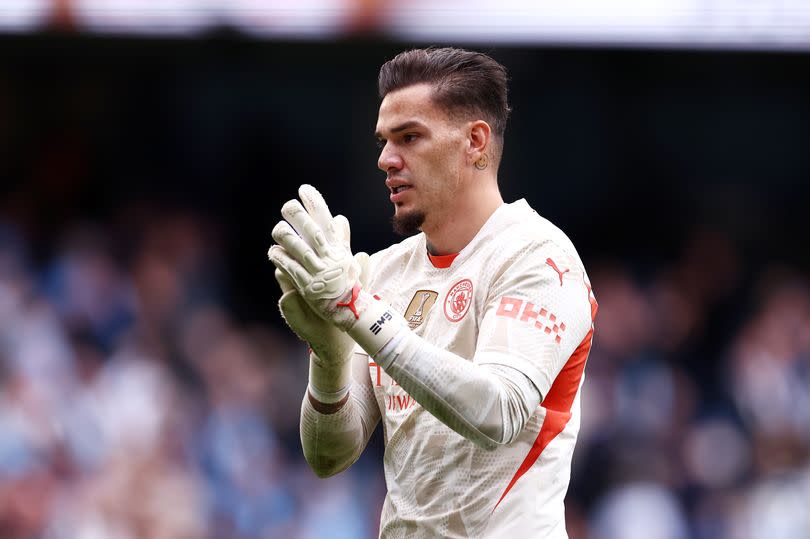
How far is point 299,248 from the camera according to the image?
2891mm

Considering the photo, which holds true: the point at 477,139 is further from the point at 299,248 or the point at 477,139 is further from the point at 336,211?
the point at 336,211

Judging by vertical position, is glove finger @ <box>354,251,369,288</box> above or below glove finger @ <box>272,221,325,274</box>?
below

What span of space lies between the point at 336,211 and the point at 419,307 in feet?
24.2

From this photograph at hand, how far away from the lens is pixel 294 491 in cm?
867

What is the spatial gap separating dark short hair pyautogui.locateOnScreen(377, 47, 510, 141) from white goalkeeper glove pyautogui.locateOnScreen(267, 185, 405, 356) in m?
0.63

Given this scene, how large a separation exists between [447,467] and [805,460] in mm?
6976

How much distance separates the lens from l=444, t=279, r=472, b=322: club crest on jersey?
3.17 meters

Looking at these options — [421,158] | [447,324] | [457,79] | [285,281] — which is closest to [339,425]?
[447,324]

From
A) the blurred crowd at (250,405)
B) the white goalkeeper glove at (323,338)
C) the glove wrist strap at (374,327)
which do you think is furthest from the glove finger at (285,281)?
the blurred crowd at (250,405)

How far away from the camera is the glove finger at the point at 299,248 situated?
2885 mm

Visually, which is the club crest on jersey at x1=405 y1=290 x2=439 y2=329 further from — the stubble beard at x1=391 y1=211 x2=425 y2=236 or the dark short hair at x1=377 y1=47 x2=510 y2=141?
the dark short hair at x1=377 y1=47 x2=510 y2=141

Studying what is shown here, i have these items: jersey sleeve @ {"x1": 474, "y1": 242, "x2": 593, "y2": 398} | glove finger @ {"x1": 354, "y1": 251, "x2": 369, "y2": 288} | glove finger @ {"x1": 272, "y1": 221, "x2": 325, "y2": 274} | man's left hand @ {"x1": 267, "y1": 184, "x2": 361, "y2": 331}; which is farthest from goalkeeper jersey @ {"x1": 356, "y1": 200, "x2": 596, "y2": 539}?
glove finger @ {"x1": 272, "y1": 221, "x2": 325, "y2": 274}

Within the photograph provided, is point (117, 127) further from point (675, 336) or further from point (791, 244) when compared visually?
point (791, 244)

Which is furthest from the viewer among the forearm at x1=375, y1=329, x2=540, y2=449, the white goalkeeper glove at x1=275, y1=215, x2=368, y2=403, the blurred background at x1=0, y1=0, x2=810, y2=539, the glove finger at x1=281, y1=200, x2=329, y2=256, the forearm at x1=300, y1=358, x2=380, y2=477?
the blurred background at x1=0, y1=0, x2=810, y2=539
